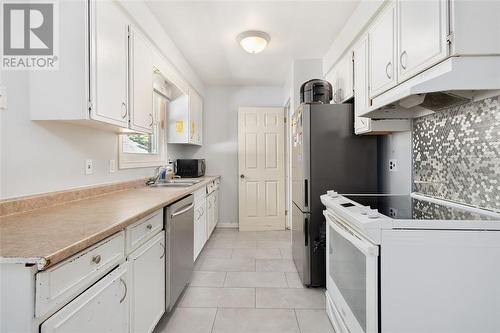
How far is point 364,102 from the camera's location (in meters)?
2.02

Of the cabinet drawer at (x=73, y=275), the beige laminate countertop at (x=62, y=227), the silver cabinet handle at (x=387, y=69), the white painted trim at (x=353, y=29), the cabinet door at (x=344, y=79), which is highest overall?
the white painted trim at (x=353, y=29)

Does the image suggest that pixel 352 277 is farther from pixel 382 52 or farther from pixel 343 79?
pixel 343 79

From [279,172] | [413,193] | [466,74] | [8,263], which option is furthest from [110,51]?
[279,172]

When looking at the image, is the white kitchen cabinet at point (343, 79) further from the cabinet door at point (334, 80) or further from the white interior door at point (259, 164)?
the white interior door at point (259, 164)

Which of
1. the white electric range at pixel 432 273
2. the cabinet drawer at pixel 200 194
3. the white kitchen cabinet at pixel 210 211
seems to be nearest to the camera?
the white electric range at pixel 432 273

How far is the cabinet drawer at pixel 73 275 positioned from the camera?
754mm

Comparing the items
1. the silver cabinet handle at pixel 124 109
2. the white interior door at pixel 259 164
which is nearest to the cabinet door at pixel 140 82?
the silver cabinet handle at pixel 124 109

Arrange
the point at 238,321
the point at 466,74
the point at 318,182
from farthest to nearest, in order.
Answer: the point at 318,182, the point at 238,321, the point at 466,74

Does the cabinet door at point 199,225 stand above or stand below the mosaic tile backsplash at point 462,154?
below

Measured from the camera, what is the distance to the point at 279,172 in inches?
171

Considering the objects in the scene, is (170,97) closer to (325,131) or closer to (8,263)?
(325,131)

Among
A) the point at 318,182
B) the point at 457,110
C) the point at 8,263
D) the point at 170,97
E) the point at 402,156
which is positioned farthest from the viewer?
the point at 170,97

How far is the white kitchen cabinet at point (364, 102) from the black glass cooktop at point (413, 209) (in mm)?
570

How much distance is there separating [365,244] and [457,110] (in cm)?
104
